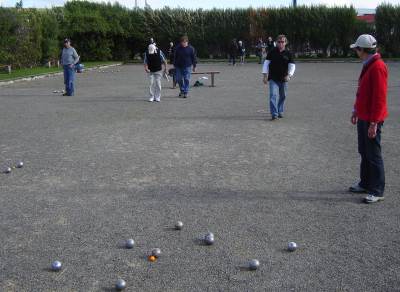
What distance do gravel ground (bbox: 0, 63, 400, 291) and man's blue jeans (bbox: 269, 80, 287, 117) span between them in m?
0.45

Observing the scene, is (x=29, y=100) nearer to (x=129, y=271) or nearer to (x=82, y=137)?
(x=82, y=137)

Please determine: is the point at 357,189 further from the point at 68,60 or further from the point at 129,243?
the point at 68,60

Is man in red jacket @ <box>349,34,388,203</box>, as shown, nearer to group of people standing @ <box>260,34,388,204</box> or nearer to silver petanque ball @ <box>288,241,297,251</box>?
group of people standing @ <box>260,34,388,204</box>

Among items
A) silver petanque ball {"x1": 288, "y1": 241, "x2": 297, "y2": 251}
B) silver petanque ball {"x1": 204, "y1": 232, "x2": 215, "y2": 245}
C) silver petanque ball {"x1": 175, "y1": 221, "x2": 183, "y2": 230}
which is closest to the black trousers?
silver petanque ball {"x1": 288, "y1": 241, "x2": 297, "y2": 251}

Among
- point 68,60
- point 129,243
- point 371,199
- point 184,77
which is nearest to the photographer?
point 129,243

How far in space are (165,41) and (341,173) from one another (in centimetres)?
4488

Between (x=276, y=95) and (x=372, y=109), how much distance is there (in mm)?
5741

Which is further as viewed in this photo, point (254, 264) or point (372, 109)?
point (372, 109)

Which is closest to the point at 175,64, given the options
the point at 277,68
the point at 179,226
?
the point at 277,68

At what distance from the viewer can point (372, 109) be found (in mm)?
5699

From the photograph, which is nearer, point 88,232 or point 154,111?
point 88,232

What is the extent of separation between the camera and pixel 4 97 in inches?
680

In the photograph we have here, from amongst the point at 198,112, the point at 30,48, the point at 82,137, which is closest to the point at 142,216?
the point at 82,137

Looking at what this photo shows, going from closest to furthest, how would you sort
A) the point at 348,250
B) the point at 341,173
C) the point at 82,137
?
1. the point at 348,250
2. the point at 341,173
3. the point at 82,137
